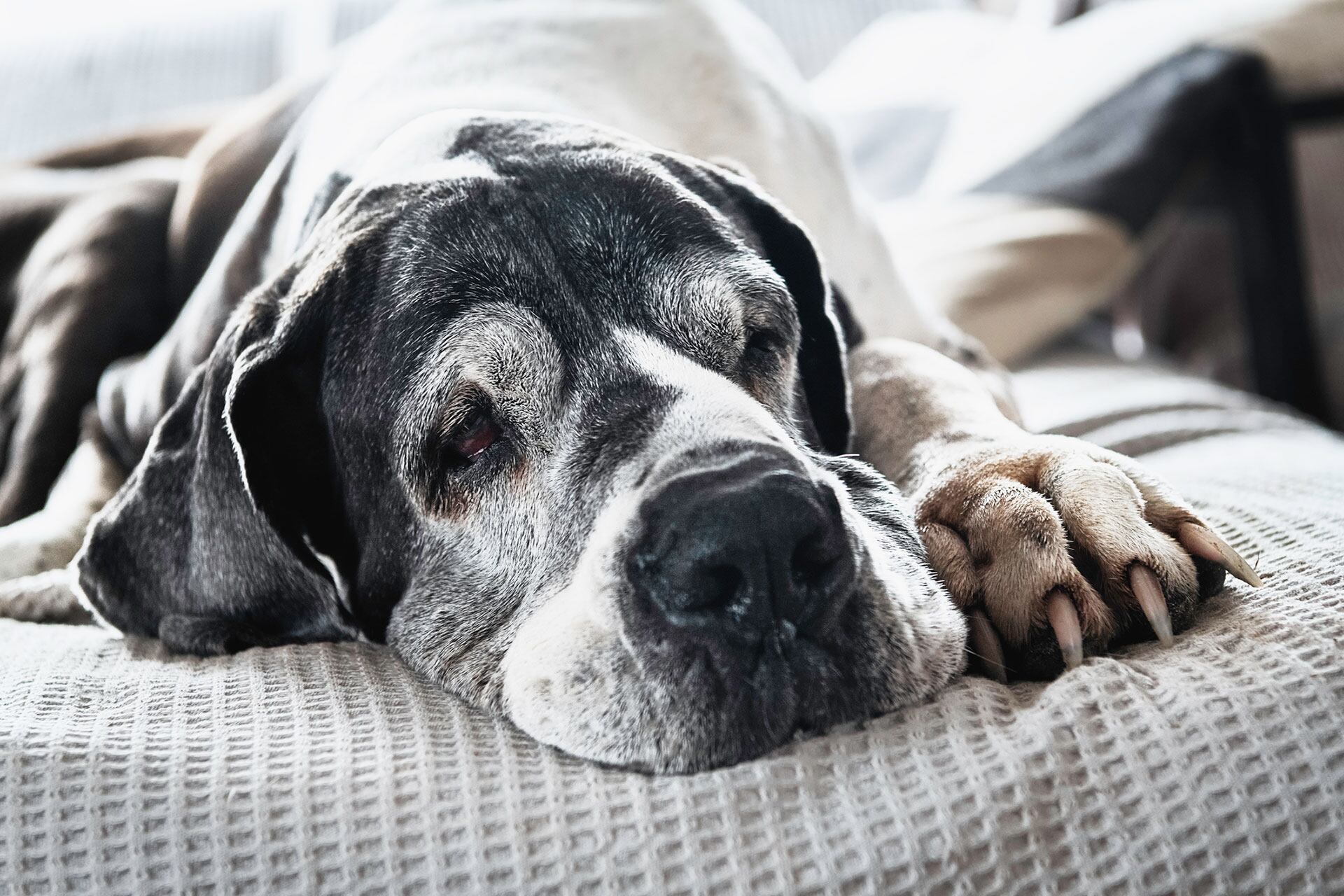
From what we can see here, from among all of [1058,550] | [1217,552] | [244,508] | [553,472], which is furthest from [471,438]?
[1217,552]

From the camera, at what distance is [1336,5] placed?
307cm

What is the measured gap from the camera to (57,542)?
1.98m

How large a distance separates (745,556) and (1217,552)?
523 mm

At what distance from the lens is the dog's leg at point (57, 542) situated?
5.81 feet

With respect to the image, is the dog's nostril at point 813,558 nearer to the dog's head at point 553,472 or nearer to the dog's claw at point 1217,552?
the dog's head at point 553,472

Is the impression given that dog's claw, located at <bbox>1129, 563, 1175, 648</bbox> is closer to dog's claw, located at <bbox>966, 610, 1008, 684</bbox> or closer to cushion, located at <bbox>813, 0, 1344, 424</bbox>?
dog's claw, located at <bbox>966, 610, 1008, 684</bbox>

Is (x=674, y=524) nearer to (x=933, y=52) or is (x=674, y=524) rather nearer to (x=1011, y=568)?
(x=1011, y=568)

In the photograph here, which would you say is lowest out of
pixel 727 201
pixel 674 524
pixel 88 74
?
pixel 88 74

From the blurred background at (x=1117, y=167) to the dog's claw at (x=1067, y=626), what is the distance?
1541mm

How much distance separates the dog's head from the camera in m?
1.14

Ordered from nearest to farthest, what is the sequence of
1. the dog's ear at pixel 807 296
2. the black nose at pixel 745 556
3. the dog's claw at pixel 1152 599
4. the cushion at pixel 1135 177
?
the black nose at pixel 745 556 → the dog's claw at pixel 1152 599 → the dog's ear at pixel 807 296 → the cushion at pixel 1135 177

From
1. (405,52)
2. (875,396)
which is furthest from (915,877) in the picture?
(405,52)

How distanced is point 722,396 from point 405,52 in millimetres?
1172

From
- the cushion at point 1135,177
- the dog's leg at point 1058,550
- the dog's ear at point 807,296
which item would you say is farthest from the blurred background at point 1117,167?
the dog's leg at point 1058,550
